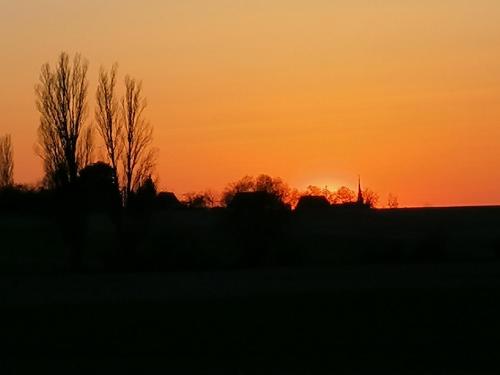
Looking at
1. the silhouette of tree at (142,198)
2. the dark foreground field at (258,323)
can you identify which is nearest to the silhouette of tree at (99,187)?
the silhouette of tree at (142,198)

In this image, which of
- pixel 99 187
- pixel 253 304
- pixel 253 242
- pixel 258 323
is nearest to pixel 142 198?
pixel 99 187

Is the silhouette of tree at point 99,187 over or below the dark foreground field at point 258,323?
over

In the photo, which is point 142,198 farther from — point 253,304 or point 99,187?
point 253,304

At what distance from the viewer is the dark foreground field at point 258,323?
21.3m

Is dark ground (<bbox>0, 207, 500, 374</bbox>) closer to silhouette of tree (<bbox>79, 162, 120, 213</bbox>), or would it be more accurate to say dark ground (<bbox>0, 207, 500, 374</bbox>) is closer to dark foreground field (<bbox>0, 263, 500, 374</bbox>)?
dark foreground field (<bbox>0, 263, 500, 374</bbox>)

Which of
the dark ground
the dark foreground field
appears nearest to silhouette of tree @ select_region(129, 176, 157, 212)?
the dark ground

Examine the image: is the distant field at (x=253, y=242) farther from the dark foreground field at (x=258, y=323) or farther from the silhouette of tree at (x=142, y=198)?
the dark foreground field at (x=258, y=323)

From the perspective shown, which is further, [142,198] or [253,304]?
[142,198]

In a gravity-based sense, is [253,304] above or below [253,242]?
below

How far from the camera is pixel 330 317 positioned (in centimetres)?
2802

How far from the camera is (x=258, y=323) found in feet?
88.9

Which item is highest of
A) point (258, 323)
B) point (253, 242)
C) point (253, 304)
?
point (253, 242)

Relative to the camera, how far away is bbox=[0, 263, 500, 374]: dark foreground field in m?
21.3

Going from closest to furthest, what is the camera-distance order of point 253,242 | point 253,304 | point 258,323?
point 258,323 → point 253,304 → point 253,242
